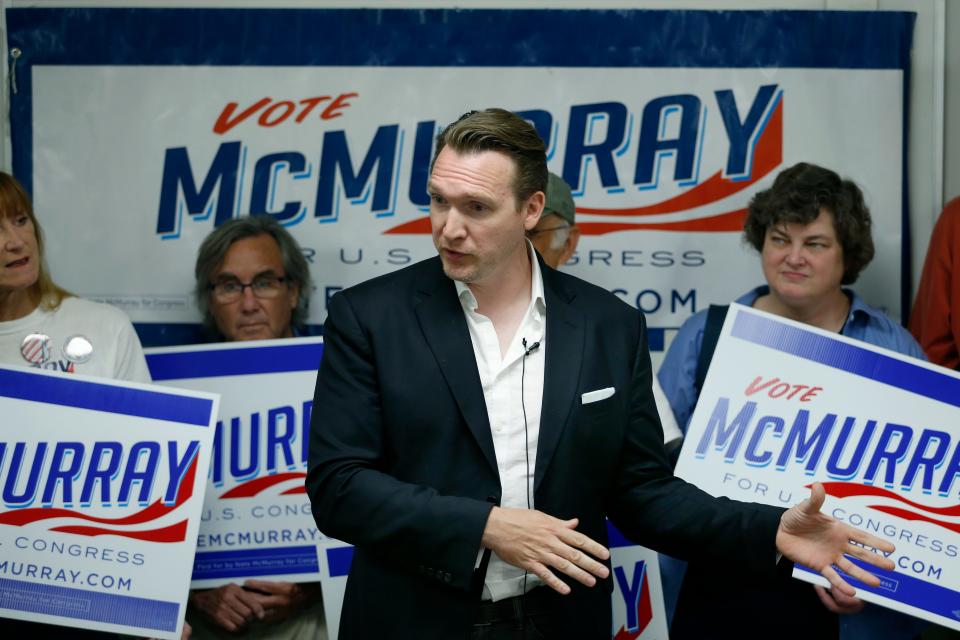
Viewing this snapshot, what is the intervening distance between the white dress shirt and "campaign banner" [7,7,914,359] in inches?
66.8

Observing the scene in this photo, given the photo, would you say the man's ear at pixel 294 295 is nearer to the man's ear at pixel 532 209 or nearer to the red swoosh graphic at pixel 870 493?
the man's ear at pixel 532 209

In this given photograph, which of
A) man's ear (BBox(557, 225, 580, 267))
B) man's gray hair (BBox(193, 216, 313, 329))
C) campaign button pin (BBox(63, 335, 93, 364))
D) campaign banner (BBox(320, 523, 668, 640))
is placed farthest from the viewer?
man's gray hair (BBox(193, 216, 313, 329))

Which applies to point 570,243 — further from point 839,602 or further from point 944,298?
point 839,602

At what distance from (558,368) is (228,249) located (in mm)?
1805

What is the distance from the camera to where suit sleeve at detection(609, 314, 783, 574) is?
2104mm

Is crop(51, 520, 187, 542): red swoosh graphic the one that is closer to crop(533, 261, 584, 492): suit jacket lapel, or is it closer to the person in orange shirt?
crop(533, 261, 584, 492): suit jacket lapel

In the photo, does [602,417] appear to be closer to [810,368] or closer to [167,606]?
[810,368]

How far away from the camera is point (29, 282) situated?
9.95 feet

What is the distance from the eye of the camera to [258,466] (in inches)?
126

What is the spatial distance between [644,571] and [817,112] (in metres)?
1.71

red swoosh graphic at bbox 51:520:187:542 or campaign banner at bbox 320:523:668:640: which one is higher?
red swoosh graphic at bbox 51:520:187:542

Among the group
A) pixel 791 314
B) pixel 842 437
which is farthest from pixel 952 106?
pixel 842 437

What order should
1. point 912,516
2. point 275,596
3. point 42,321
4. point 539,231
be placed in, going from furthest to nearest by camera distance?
1. point 539,231
2. point 275,596
3. point 42,321
4. point 912,516

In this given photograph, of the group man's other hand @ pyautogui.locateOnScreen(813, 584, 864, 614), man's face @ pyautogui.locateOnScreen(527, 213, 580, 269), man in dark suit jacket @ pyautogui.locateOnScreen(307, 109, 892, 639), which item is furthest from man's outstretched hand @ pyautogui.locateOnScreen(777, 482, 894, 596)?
man's face @ pyautogui.locateOnScreen(527, 213, 580, 269)
